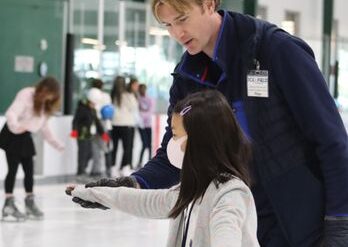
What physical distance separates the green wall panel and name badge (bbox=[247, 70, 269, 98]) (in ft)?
31.6

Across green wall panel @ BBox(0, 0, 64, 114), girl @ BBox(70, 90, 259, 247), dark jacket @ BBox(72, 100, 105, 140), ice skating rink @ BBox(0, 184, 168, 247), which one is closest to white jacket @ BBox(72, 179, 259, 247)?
girl @ BBox(70, 90, 259, 247)

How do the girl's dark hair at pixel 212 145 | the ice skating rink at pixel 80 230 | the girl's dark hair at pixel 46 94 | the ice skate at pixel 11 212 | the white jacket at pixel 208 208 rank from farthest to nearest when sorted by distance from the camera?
the ice skate at pixel 11 212 < the girl's dark hair at pixel 46 94 < the ice skating rink at pixel 80 230 < the girl's dark hair at pixel 212 145 < the white jacket at pixel 208 208

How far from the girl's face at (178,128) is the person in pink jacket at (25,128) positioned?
5.87 metres

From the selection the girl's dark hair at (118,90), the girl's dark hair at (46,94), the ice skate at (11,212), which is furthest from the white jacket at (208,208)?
the girl's dark hair at (118,90)

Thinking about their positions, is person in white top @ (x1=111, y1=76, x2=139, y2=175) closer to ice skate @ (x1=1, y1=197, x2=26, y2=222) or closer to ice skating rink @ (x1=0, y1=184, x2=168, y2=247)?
ice skating rink @ (x1=0, y1=184, x2=168, y2=247)

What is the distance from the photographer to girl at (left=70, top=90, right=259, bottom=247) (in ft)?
6.06

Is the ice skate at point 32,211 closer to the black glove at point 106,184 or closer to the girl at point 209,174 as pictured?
the black glove at point 106,184

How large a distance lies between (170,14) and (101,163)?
34.1 ft

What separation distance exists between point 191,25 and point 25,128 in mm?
6059

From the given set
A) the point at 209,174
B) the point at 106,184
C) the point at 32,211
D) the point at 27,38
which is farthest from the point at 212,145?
the point at 27,38

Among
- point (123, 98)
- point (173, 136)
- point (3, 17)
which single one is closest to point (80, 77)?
point (123, 98)

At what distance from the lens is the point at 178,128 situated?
200 centimetres

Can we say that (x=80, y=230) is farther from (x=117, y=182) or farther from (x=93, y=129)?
(x=117, y=182)

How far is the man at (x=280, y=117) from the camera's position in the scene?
1.84m
